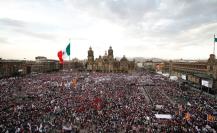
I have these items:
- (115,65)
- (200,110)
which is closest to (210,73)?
(200,110)

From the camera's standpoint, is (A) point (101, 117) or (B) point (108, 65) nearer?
(A) point (101, 117)

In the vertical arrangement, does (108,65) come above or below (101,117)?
above

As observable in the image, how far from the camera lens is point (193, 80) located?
59.0 metres

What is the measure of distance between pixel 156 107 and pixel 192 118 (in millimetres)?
5107

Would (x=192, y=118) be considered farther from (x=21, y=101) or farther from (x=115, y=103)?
(x=21, y=101)

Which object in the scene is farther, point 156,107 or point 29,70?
point 29,70

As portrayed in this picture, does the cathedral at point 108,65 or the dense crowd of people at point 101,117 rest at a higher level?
the cathedral at point 108,65

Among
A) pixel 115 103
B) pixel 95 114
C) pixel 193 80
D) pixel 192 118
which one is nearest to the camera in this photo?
pixel 192 118

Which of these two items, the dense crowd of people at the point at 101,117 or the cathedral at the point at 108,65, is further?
the cathedral at the point at 108,65

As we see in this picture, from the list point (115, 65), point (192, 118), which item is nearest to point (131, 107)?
point (192, 118)

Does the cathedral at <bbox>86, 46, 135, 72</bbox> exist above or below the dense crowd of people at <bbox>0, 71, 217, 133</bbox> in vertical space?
above

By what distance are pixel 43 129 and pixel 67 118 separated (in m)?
3.72

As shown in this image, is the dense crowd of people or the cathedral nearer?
the dense crowd of people

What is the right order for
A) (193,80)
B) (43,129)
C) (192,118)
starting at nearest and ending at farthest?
(43,129)
(192,118)
(193,80)
